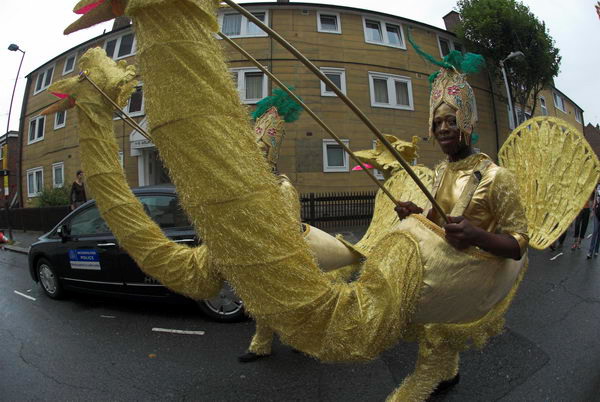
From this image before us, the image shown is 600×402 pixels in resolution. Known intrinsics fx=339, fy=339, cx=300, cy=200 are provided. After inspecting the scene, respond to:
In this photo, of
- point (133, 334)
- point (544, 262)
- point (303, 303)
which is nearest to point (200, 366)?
point (133, 334)

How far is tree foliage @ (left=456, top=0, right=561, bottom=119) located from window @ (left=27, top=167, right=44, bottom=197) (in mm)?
24935

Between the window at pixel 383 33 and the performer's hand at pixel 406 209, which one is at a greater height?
the window at pixel 383 33

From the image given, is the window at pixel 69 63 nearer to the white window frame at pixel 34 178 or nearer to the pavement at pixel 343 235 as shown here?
the white window frame at pixel 34 178

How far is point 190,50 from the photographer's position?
97 centimetres

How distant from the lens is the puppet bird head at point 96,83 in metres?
1.88

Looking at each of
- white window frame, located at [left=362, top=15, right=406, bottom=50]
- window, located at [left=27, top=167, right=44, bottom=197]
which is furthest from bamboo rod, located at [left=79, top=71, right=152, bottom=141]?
window, located at [left=27, top=167, right=44, bottom=197]

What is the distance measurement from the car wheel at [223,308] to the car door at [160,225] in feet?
1.68

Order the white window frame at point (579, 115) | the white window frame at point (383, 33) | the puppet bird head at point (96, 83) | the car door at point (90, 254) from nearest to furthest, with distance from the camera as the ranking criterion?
the puppet bird head at point (96, 83) → the car door at point (90, 254) → the white window frame at point (383, 33) → the white window frame at point (579, 115)

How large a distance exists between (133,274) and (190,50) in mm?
3826

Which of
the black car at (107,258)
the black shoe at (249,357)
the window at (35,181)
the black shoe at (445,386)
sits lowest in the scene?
the black shoe at (249,357)

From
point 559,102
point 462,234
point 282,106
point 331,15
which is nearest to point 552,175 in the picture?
point 462,234

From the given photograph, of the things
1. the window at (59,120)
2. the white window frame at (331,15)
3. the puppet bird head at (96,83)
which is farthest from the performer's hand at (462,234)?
the window at (59,120)

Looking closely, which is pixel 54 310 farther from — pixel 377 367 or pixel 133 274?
pixel 377 367

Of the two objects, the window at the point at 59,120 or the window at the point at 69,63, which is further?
the window at the point at 69,63
